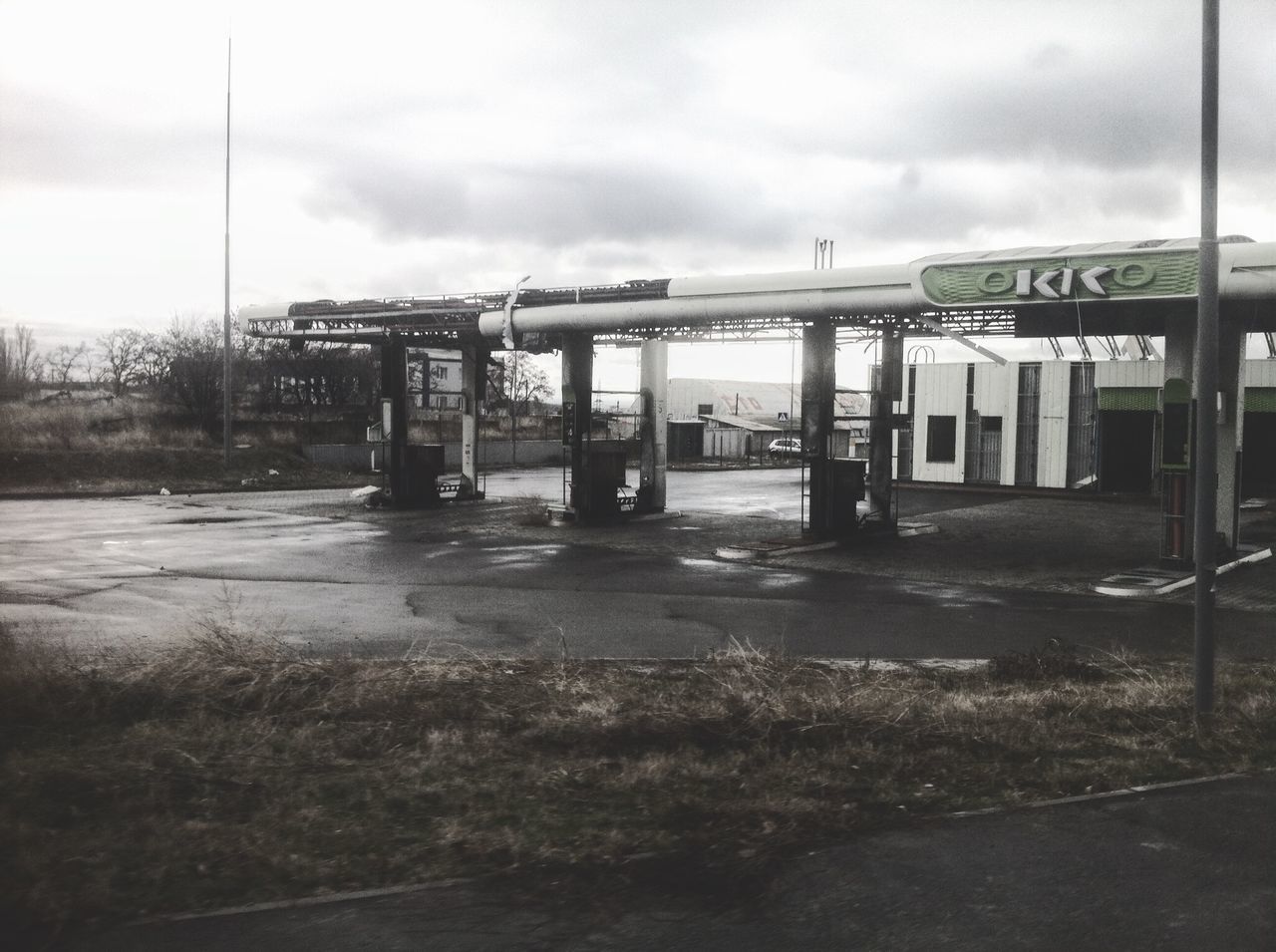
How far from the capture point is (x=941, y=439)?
131 feet

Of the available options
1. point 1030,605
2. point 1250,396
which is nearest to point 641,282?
point 1030,605

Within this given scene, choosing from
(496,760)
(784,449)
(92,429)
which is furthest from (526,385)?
(496,760)

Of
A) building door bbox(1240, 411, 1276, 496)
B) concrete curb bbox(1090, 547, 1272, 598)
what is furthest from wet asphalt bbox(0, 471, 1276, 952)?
building door bbox(1240, 411, 1276, 496)

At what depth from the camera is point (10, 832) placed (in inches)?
204

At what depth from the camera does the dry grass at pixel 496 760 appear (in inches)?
202

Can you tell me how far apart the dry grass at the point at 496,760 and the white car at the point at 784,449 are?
4787cm

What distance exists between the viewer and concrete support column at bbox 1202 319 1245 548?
1834cm

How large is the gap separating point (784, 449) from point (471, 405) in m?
30.8

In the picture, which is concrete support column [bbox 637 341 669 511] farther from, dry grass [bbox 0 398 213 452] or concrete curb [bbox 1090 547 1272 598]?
dry grass [bbox 0 398 213 452]

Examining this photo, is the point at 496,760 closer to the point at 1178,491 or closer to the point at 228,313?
the point at 1178,491

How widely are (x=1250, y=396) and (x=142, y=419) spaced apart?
3942cm

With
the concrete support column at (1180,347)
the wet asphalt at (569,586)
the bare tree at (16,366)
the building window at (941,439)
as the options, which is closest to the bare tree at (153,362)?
the bare tree at (16,366)

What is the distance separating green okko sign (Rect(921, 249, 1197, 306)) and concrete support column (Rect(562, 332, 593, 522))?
909 centimetres

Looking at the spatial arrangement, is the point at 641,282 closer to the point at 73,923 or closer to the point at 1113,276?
the point at 1113,276
